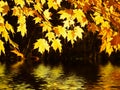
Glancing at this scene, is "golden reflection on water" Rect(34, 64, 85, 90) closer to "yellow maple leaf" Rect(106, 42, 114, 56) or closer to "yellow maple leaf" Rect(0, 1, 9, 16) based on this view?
→ "yellow maple leaf" Rect(106, 42, 114, 56)

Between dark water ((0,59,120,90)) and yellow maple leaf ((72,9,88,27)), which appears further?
dark water ((0,59,120,90))

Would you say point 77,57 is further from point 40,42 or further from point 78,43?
point 40,42

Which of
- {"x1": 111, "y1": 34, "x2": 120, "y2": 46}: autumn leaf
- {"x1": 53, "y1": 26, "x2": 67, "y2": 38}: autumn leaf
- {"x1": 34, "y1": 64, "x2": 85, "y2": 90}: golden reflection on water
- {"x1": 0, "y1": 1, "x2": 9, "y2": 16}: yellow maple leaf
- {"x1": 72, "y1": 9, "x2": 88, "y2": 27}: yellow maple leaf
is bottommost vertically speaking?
{"x1": 34, "y1": 64, "x2": 85, "y2": 90}: golden reflection on water

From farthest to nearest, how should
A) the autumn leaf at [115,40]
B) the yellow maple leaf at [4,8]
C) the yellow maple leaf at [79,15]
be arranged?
the yellow maple leaf at [79,15], the yellow maple leaf at [4,8], the autumn leaf at [115,40]

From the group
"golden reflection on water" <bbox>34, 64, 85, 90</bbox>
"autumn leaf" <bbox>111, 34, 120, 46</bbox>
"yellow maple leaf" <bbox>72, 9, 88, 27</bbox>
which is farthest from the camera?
"golden reflection on water" <bbox>34, 64, 85, 90</bbox>

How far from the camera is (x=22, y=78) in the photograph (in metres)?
10.9

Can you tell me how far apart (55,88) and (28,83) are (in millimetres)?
1140

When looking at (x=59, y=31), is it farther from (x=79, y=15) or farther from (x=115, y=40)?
(x=115, y=40)

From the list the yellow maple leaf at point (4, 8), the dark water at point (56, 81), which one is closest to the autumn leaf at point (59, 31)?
the yellow maple leaf at point (4, 8)

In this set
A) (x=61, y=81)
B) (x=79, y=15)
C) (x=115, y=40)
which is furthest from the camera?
(x=61, y=81)

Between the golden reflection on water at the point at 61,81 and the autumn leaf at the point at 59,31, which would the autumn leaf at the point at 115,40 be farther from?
the golden reflection on water at the point at 61,81

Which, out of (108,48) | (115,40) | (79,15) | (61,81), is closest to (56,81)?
(61,81)

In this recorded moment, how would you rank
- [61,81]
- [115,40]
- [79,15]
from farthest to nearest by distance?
1. [61,81]
2. [79,15]
3. [115,40]

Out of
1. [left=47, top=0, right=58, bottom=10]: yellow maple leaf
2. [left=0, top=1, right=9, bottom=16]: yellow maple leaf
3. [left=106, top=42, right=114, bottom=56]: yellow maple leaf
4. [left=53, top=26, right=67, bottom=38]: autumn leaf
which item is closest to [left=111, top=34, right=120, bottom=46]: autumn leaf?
[left=106, top=42, right=114, bottom=56]: yellow maple leaf
